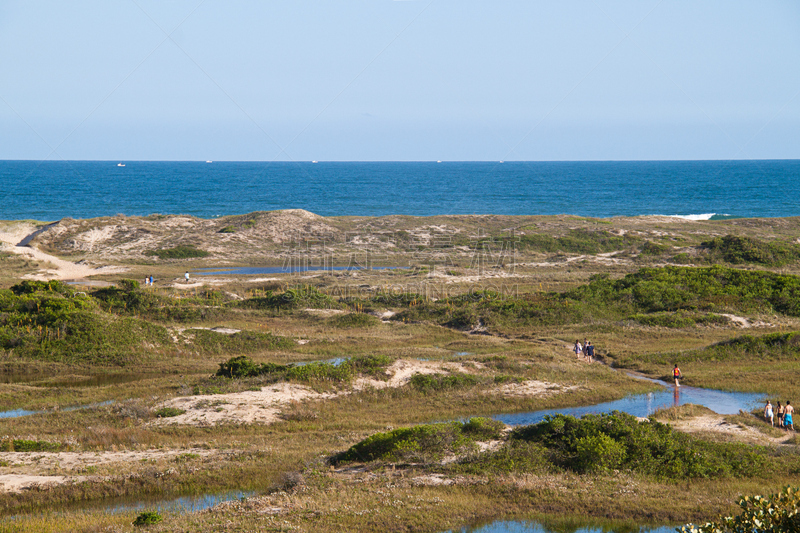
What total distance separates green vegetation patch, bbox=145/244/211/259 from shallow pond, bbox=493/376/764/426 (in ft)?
189

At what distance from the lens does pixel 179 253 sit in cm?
7438

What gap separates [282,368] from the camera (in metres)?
28.5

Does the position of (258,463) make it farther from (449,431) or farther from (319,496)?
(449,431)

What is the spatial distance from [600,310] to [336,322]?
17.6m

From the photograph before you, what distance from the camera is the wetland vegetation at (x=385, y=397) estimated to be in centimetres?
1588

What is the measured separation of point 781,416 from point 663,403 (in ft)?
13.7

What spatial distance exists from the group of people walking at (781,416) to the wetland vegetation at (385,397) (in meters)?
0.71

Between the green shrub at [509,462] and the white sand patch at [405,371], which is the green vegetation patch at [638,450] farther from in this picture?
the white sand patch at [405,371]

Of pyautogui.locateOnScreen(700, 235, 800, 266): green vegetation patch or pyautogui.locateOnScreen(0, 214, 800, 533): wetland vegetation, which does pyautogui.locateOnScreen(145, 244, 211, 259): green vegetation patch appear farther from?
pyautogui.locateOnScreen(700, 235, 800, 266): green vegetation patch

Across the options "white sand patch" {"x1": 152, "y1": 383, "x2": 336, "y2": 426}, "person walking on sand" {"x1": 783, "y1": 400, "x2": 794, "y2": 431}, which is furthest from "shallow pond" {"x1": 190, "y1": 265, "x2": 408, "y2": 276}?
"person walking on sand" {"x1": 783, "y1": 400, "x2": 794, "y2": 431}

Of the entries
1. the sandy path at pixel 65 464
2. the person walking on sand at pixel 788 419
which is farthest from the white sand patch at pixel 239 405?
the person walking on sand at pixel 788 419

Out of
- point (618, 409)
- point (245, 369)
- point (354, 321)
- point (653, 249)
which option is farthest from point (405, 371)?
point (653, 249)

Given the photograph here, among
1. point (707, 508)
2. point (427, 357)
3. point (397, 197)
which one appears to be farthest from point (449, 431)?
point (397, 197)

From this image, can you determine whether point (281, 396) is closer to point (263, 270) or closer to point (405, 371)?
point (405, 371)
